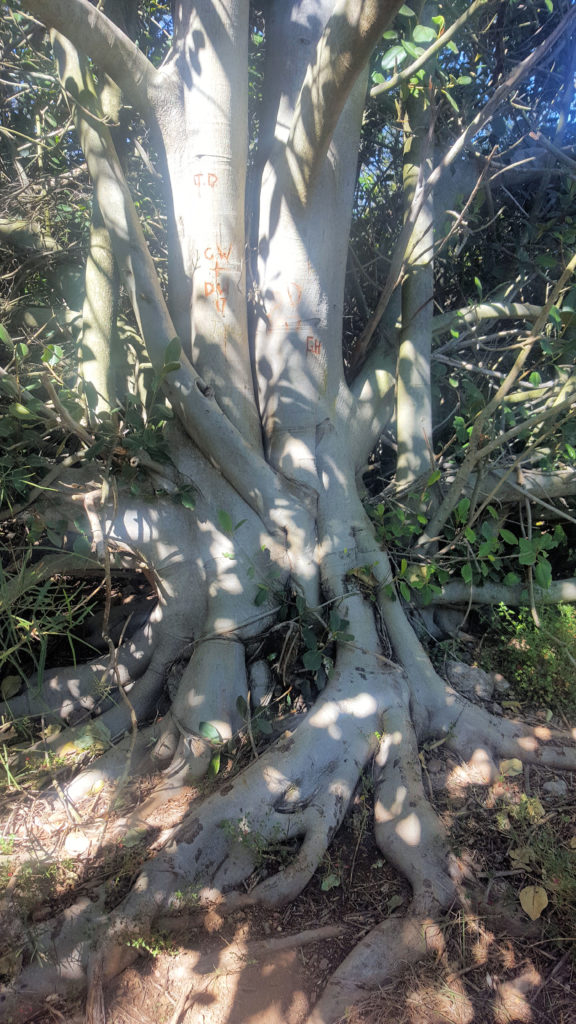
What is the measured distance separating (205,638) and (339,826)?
3.29 ft

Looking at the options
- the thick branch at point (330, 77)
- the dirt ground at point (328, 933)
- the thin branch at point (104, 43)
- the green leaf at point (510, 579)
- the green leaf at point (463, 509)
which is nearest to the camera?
the dirt ground at point (328, 933)

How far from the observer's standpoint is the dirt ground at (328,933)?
74.0 inches

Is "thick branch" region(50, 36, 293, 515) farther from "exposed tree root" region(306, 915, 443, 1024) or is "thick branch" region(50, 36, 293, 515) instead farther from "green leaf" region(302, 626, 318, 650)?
"exposed tree root" region(306, 915, 443, 1024)

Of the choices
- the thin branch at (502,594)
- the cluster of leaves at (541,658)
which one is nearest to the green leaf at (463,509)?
the thin branch at (502,594)

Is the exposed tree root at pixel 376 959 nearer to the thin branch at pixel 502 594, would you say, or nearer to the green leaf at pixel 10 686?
the thin branch at pixel 502 594

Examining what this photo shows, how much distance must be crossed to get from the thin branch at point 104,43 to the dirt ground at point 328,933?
3.07 m

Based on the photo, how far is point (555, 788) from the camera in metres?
2.75

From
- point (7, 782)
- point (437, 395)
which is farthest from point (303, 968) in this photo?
point (437, 395)

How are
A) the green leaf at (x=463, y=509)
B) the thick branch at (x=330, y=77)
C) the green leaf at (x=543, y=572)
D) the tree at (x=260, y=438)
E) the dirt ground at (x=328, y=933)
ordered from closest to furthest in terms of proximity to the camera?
1. the dirt ground at (x=328, y=933)
2. the thick branch at (x=330, y=77)
3. the tree at (x=260, y=438)
4. the green leaf at (x=463, y=509)
5. the green leaf at (x=543, y=572)

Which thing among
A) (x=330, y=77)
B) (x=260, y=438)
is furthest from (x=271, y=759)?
(x=330, y=77)

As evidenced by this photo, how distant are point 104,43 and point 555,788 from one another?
3.69 metres

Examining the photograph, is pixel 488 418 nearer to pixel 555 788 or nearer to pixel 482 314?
pixel 482 314

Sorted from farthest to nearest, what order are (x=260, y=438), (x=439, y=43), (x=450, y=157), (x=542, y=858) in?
(x=260, y=438)
(x=450, y=157)
(x=439, y=43)
(x=542, y=858)

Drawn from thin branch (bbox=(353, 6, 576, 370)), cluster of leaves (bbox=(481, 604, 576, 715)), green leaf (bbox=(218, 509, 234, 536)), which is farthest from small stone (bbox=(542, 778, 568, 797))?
thin branch (bbox=(353, 6, 576, 370))
